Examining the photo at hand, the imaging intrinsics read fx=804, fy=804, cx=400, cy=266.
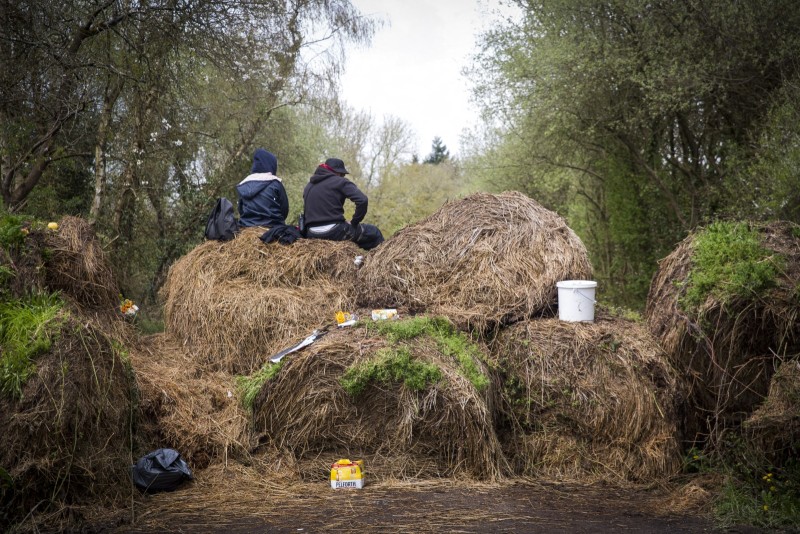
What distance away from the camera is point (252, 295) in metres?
7.80

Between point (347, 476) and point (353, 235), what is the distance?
3640mm

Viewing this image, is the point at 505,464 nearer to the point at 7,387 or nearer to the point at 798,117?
the point at 7,387

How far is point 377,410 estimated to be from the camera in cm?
622

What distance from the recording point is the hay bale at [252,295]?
24.8ft

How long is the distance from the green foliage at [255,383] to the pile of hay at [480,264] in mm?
1407

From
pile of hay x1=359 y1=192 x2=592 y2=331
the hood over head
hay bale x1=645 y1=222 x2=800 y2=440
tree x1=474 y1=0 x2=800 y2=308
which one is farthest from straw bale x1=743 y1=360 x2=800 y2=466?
tree x1=474 y1=0 x2=800 y2=308

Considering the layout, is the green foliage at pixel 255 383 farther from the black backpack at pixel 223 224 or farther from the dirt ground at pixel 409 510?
the black backpack at pixel 223 224

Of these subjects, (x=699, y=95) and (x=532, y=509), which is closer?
(x=532, y=509)

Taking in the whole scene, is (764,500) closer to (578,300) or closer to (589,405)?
(589,405)

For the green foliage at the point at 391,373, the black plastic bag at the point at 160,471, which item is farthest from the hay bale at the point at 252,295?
the black plastic bag at the point at 160,471

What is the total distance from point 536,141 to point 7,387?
1379 centimetres

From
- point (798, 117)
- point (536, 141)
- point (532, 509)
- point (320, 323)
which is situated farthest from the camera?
point (536, 141)

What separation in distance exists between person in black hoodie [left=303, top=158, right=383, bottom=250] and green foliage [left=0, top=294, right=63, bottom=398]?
365cm

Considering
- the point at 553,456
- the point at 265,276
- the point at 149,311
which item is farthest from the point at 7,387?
the point at 149,311
